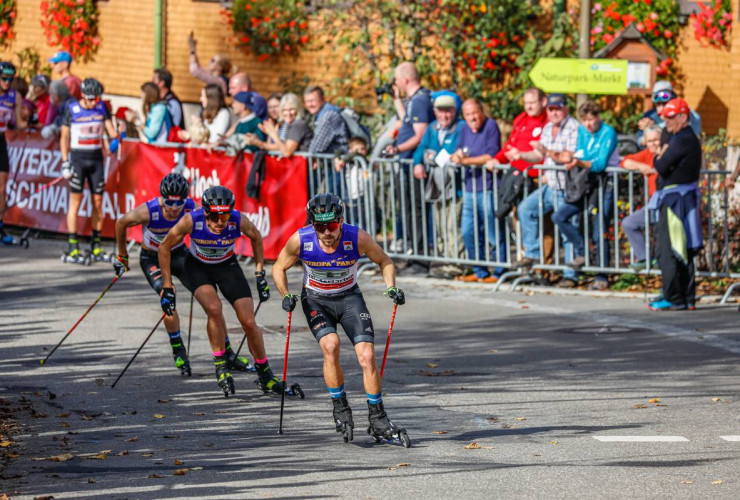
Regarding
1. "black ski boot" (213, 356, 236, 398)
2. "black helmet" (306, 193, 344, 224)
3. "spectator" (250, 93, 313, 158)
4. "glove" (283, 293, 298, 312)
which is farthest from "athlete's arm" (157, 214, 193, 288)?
"spectator" (250, 93, 313, 158)

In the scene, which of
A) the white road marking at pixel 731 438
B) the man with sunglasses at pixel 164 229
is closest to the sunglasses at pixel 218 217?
the man with sunglasses at pixel 164 229

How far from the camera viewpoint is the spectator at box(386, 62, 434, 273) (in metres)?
16.8

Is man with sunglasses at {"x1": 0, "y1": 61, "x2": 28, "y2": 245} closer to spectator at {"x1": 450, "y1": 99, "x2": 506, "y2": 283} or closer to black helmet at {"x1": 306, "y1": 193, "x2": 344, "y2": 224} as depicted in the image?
spectator at {"x1": 450, "y1": 99, "x2": 506, "y2": 283}

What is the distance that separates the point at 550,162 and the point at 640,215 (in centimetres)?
120

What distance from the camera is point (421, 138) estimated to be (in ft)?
55.0

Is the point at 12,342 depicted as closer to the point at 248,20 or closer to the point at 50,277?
the point at 50,277

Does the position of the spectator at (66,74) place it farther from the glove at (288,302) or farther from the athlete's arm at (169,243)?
the glove at (288,302)

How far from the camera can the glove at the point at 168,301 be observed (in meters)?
11.4

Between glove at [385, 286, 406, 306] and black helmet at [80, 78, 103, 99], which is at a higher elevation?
black helmet at [80, 78, 103, 99]

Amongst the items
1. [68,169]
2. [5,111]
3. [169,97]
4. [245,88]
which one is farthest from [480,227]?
[5,111]

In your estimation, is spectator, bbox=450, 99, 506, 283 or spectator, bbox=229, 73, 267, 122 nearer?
spectator, bbox=450, 99, 506, 283

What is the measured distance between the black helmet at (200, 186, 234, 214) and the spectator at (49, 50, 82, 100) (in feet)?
31.2

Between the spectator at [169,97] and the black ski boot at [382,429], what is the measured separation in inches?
421

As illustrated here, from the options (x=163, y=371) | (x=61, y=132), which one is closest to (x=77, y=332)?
(x=163, y=371)
